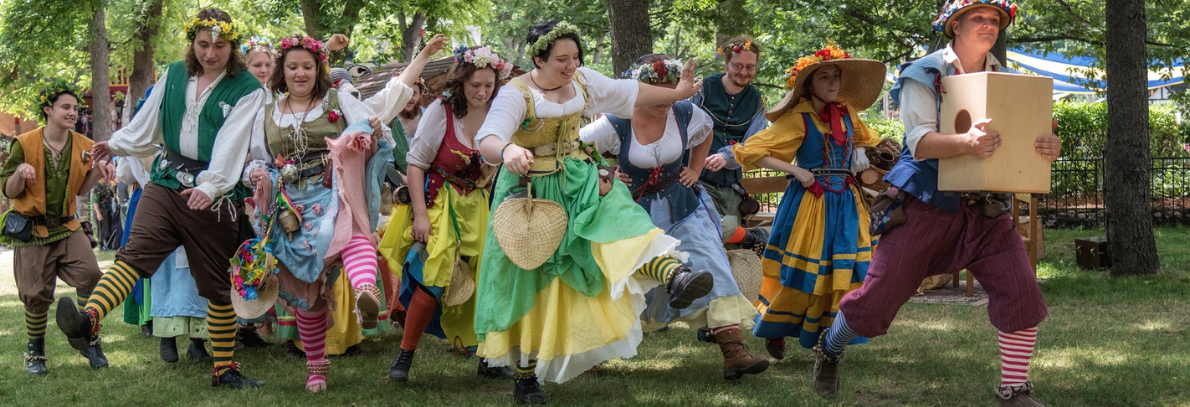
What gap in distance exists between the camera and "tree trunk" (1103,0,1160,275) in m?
8.91

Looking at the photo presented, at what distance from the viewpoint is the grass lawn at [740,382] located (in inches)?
193

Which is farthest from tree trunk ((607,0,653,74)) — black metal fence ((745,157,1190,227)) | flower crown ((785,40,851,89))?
black metal fence ((745,157,1190,227))

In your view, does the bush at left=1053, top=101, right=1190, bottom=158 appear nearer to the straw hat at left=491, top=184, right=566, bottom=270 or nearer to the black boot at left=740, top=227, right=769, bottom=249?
the black boot at left=740, top=227, right=769, bottom=249

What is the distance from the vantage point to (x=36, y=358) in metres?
6.26

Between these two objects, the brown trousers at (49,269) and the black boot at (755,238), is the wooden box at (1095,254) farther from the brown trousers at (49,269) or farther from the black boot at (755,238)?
the brown trousers at (49,269)

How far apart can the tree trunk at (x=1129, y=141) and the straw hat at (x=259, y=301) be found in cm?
697

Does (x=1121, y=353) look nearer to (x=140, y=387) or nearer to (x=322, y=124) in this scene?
(x=322, y=124)

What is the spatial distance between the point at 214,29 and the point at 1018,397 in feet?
13.1

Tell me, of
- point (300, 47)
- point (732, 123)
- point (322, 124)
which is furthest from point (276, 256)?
point (732, 123)

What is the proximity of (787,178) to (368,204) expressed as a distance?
244 cm

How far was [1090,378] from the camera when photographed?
507 centimetres

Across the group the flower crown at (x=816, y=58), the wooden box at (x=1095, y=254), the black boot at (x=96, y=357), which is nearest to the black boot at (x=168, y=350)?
the black boot at (x=96, y=357)

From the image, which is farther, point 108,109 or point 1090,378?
point 108,109

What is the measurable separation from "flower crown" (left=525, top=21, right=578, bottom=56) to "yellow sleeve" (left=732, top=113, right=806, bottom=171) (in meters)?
1.42
